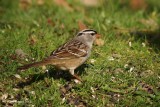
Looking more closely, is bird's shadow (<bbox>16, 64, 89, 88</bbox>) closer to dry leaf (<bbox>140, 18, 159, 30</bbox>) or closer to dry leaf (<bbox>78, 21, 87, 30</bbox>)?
dry leaf (<bbox>78, 21, 87, 30</bbox>)

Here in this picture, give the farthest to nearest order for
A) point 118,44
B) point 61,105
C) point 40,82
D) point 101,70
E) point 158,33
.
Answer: point 158,33
point 118,44
point 101,70
point 40,82
point 61,105

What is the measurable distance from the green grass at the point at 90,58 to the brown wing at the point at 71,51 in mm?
391

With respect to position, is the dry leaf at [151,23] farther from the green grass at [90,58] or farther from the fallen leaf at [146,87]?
the fallen leaf at [146,87]

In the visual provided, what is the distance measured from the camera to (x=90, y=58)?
340 inches

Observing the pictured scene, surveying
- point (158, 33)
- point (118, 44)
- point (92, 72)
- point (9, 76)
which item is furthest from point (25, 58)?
point (158, 33)

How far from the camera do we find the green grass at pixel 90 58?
7355 mm

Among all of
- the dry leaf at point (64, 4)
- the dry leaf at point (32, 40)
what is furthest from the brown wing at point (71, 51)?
the dry leaf at point (64, 4)

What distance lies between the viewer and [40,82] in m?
7.65

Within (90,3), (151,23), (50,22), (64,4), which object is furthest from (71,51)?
(90,3)

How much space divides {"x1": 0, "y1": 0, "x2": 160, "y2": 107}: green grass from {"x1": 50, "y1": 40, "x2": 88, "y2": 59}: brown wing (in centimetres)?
39

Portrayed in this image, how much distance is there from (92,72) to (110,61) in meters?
0.55

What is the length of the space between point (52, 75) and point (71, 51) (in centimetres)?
51

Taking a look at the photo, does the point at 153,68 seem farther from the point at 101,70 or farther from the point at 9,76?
the point at 9,76

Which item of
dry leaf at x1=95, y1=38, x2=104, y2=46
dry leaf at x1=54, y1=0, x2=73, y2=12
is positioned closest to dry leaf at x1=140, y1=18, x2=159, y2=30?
dry leaf at x1=95, y1=38, x2=104, y2=46
